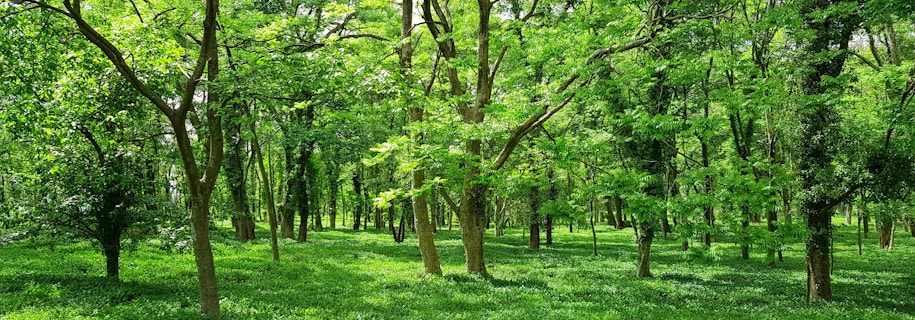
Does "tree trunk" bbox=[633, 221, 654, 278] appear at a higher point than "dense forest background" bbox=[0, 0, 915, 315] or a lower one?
lower

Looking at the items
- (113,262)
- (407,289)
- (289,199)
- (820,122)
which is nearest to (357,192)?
(289,199)

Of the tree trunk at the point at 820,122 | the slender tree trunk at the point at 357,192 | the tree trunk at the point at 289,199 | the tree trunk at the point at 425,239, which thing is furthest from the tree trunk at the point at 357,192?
the tree trunk at the point at 820,122

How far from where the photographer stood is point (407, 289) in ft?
44.3

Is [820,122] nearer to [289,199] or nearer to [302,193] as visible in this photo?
[302,193]

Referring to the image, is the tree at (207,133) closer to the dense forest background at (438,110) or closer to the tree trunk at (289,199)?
the dense forest background at (438,110)

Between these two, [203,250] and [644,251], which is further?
[644,251]

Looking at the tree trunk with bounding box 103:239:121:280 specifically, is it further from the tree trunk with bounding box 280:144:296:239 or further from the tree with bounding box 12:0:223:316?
the tree trunk with bounding box 280:144:296:239

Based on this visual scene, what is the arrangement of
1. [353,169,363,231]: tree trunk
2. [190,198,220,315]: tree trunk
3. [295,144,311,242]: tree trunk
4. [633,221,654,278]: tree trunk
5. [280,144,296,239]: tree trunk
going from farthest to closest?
[353,169,363,231]: tree trunk
[280,144,296,239]: tree trunk
[295,144,311,242]: tree trunk
[633,221,654,278]: tree trunk
[190,198,220,315]: tree trunk

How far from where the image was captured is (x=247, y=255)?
1875 cm

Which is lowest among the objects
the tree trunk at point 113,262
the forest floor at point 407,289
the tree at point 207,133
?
the forest floor at point 407,289

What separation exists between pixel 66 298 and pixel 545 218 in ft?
81.3

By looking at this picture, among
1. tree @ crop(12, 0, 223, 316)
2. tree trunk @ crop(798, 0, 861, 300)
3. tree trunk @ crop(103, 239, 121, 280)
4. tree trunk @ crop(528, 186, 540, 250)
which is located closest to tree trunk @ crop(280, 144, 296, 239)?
tree trunk @ crop(528, 186, 540, 250)

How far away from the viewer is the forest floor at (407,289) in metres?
10.2

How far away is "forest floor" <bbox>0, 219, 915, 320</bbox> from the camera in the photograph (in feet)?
33.4
